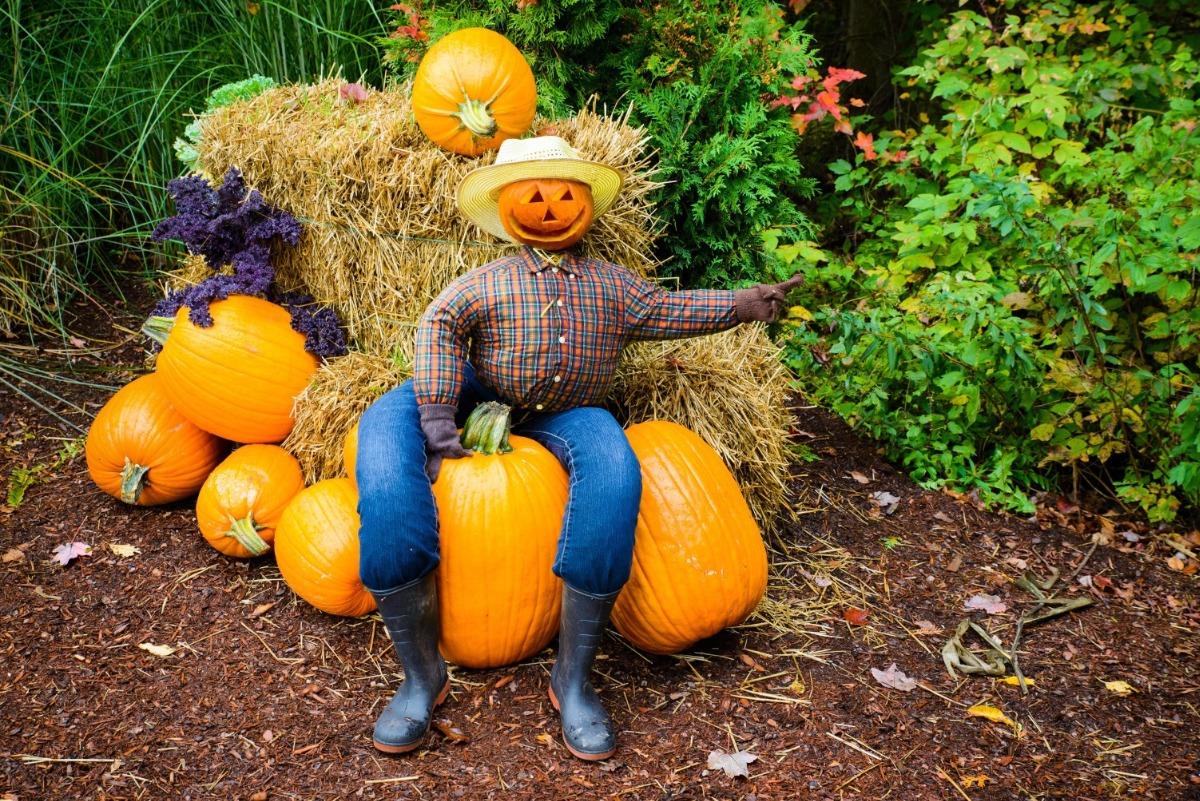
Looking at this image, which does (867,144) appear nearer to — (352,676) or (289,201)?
(289,201)

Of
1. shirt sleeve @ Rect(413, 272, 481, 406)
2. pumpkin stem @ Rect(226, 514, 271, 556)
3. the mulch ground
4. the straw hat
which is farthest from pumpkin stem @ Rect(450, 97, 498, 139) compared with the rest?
the mulch ground

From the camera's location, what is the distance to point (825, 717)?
94.3 inches

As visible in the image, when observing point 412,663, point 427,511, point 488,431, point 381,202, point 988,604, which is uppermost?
point 381,202

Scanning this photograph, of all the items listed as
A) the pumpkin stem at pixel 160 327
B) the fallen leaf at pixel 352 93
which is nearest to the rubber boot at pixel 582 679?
the pumpkin stem at pixel 160 327

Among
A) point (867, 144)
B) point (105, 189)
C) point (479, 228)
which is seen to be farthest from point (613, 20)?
point (105, 189)

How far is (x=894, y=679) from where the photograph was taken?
8.43 feet

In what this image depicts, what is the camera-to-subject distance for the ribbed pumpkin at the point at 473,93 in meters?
2.85

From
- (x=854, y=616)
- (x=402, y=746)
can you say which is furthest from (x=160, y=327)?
(x=854, y=616)

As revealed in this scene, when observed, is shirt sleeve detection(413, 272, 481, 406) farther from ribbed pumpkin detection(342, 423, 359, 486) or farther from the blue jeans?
ribbed pumpkin detection(342, 423, 359, 486)

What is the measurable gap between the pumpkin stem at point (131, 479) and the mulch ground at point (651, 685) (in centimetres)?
12

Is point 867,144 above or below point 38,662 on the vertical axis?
above

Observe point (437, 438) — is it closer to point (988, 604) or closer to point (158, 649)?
point (158, 649)

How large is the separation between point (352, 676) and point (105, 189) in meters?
3.18

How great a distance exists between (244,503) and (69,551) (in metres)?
0.62
